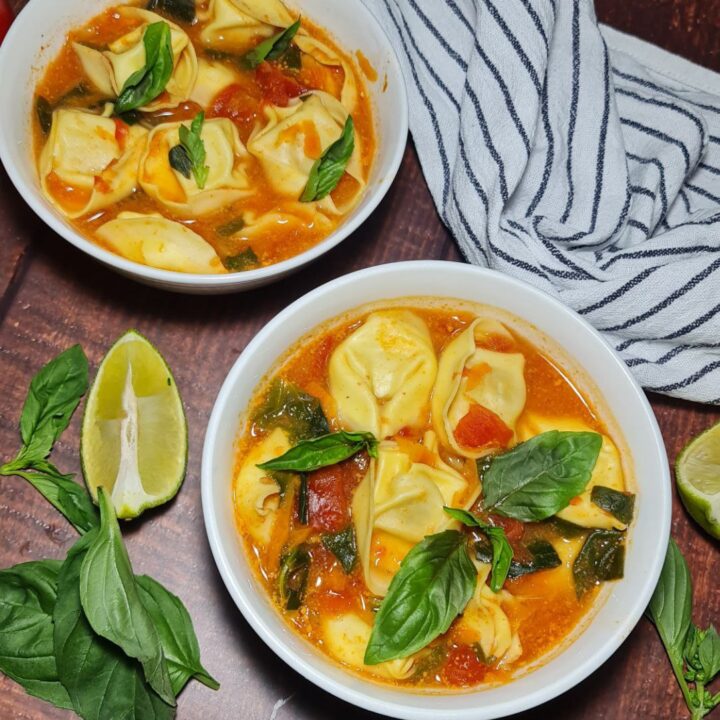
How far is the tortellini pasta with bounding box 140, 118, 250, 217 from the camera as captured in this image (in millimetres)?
3434

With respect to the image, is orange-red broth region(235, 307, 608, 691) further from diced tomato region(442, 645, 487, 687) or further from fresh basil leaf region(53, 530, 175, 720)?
fresh basil leaf region(53, 530, 175, 720)

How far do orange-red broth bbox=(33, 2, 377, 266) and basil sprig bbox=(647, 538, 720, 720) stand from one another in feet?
4.75

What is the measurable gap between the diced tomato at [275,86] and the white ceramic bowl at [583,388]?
0.86 meters

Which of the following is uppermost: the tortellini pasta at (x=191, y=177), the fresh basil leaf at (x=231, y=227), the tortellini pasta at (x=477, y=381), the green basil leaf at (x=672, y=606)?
the tortellini pasta at (x=191, y=177)

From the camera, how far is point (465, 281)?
311 cm

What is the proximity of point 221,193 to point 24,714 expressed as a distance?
1.63 m

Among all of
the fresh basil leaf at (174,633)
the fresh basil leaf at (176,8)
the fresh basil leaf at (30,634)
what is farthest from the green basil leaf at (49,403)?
the fresh basil leaf at (176,8)

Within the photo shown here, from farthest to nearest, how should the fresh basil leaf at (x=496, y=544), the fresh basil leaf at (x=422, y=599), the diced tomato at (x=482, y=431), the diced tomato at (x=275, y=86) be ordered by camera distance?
the diced tomato at (x=275, y=86) → the diced tomato at (x=482, y=431) → the fresh basil leaf at (x=496, y=544) → the fresh basil leaf at (x=422, y=599)

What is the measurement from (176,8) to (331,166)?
0.78 m

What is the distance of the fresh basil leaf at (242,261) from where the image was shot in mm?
3354

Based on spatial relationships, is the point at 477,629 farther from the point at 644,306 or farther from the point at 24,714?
the point at 24,714

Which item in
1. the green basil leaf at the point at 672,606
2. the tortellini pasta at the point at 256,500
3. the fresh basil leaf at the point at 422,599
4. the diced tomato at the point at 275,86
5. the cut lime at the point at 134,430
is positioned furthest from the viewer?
the diced tomato at the point at 275,86

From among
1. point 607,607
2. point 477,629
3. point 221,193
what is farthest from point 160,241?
point 607,607

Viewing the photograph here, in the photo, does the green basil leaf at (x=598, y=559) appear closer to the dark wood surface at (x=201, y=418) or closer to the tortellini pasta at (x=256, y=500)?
the dark wood surface at (x=201, y=418)
